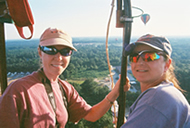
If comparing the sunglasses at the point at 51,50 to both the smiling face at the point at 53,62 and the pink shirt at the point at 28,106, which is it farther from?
the pink shirt at the point at 28,106

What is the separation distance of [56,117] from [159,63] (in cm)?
122

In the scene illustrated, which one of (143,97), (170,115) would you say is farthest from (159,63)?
(170,115)

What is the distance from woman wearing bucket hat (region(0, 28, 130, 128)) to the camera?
4.57 feet

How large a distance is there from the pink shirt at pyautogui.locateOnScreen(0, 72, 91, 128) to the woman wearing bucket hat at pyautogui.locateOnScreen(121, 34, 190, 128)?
0.79m

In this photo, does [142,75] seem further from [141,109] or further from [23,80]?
[23,80]

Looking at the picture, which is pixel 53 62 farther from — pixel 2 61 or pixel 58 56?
pixel 2 61

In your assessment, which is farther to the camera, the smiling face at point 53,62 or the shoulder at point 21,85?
the smiling face at point 53,62

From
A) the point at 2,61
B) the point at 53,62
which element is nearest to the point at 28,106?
the point at 53,62

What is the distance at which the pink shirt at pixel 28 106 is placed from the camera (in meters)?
1.37

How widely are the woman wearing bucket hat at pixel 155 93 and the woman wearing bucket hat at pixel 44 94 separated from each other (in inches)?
18.5

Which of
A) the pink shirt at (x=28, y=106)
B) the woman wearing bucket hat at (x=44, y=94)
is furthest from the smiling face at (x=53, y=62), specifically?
the pink shirt at (x=28, y=106)

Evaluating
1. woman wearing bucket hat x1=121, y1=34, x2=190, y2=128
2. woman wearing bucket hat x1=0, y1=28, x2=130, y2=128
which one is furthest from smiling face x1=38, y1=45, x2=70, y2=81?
woman wearing bucket hat x1=121, y1=34, x2=190, y2=128

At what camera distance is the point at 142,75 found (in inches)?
63.3

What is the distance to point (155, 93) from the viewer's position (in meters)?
1.23
